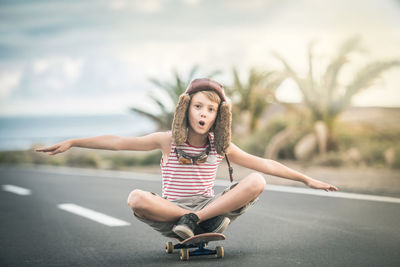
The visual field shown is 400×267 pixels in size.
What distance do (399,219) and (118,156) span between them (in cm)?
1613

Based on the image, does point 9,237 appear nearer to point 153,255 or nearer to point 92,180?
point 153,255

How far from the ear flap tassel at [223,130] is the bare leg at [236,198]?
38 centimetres

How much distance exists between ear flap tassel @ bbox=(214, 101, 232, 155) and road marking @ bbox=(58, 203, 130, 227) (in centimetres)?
268

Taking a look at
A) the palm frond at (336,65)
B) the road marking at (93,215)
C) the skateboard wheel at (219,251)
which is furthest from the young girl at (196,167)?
the palm frond at (336,65)

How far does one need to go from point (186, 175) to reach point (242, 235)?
1586 millimetres

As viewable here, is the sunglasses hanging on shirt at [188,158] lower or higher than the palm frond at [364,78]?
lower

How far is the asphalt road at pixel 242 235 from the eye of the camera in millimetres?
5039

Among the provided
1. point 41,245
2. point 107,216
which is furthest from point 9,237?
point 107,216

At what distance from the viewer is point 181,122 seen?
494 centimetres

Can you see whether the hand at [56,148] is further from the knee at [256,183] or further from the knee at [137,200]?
the knee at [256,183]

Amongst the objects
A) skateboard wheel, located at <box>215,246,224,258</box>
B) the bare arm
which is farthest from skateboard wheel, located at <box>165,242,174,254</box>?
the bare arm

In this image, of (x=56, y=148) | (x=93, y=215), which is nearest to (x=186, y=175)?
(x=56, y=148)

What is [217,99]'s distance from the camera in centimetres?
500

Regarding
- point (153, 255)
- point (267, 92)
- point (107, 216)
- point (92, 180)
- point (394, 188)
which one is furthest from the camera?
point (267, 92)
